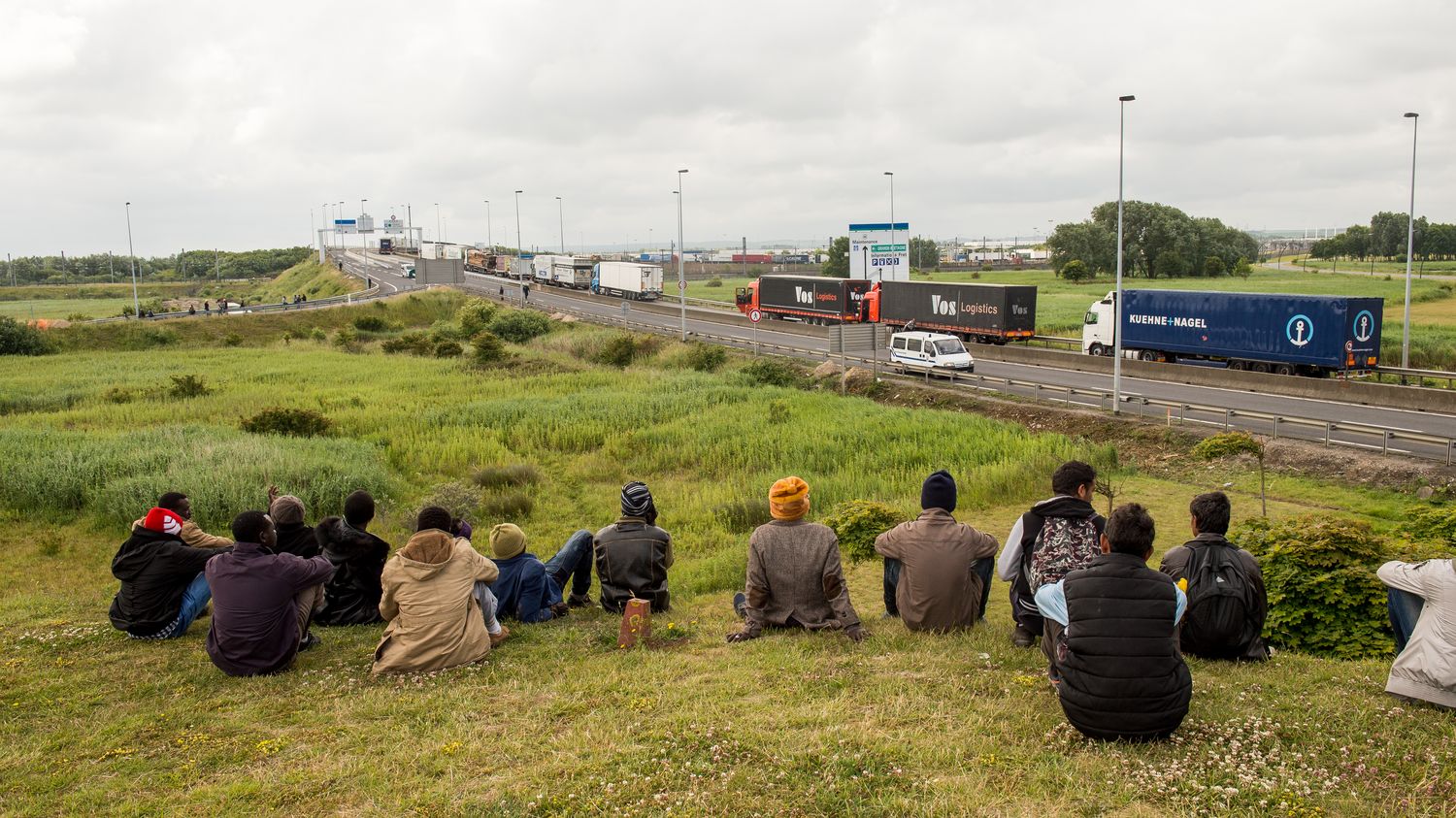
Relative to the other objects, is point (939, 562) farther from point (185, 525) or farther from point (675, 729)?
point (185, 525)

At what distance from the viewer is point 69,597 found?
41.5 feet

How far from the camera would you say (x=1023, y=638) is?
839cm

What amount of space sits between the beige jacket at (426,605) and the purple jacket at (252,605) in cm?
79

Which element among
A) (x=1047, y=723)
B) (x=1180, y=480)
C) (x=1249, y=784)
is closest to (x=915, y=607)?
(x=1047, y=723)

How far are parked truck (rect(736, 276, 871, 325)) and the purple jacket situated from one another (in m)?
50.1

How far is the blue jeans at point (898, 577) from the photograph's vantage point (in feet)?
29.2

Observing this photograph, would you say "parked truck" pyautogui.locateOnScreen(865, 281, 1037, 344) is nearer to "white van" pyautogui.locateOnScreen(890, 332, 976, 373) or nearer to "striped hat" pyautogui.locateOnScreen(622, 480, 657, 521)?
"white van" pyautogui.locateOnScreen(890, 332, 976, 373)

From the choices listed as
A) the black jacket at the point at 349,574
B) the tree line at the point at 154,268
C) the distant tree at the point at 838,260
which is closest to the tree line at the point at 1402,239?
the distant tree at the point at 838,260

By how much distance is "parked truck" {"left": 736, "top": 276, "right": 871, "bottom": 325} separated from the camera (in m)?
57.8

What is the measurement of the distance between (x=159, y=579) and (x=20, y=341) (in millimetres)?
50988

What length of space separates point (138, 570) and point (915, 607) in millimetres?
7167

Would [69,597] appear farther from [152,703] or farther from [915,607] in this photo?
[915,607]

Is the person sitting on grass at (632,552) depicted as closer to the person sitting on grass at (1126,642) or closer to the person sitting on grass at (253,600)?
the person sitting on grass at (253,600)

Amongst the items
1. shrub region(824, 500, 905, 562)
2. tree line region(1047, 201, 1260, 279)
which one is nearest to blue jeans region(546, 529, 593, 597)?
shrub region(824, 500, 905, 562)
